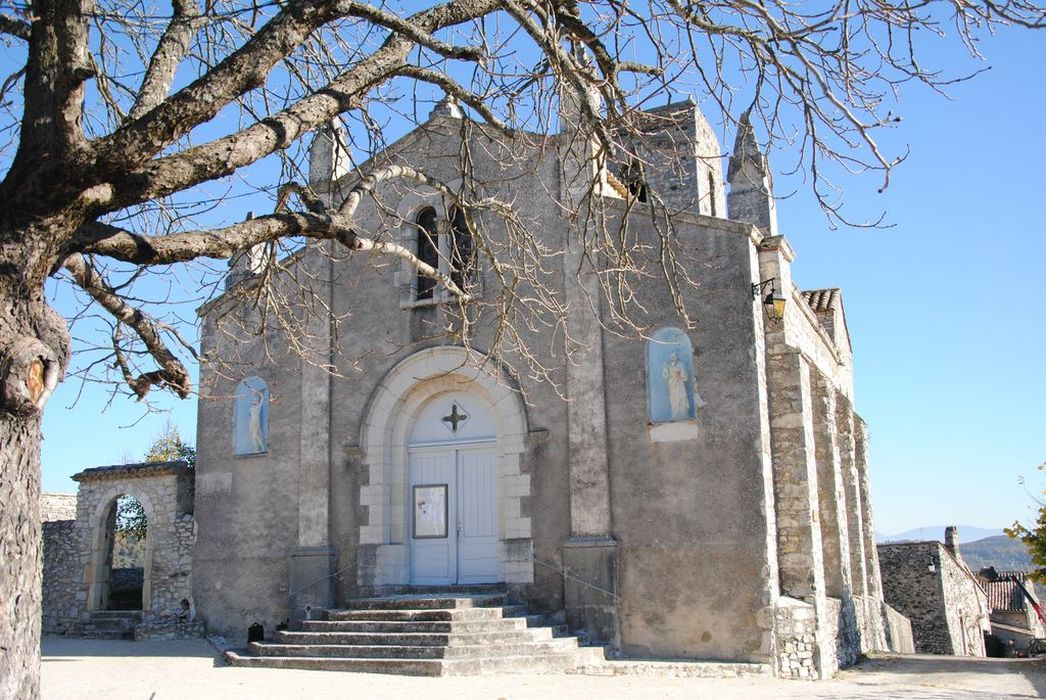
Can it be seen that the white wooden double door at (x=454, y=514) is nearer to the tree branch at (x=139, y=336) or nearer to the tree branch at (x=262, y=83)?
the tree branch at (x=139, y=336)

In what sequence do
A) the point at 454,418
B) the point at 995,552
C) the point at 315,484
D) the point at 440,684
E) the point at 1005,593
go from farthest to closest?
the point at 995,552 < the point at 1005,593 < the point at 315,484 < the point at 454,418 < the point at 440,684

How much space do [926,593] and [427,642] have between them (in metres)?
16.7

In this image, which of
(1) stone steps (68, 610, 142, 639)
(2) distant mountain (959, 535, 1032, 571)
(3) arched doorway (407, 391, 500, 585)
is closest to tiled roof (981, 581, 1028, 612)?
(3) arched doorway (407, 391, 500, 585)

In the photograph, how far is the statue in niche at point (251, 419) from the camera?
15.4 m

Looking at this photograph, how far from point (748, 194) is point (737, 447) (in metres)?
4.95

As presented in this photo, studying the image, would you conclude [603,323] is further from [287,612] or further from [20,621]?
[20,621]

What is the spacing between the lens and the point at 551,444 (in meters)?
13.3

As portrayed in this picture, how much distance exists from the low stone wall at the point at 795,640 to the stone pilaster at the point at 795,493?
0.49 ft

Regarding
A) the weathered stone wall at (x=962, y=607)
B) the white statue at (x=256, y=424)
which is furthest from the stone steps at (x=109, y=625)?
the weathered stone wall at (x=962, y=607)

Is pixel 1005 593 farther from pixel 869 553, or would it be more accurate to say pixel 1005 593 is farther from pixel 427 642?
pixel 427 642

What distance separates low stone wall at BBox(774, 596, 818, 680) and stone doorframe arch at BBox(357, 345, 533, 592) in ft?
10.7

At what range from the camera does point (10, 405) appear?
5.00m

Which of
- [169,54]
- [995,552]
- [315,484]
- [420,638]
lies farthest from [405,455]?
[995,552]

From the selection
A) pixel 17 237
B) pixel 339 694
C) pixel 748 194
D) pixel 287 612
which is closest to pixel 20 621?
pixel 17 237
